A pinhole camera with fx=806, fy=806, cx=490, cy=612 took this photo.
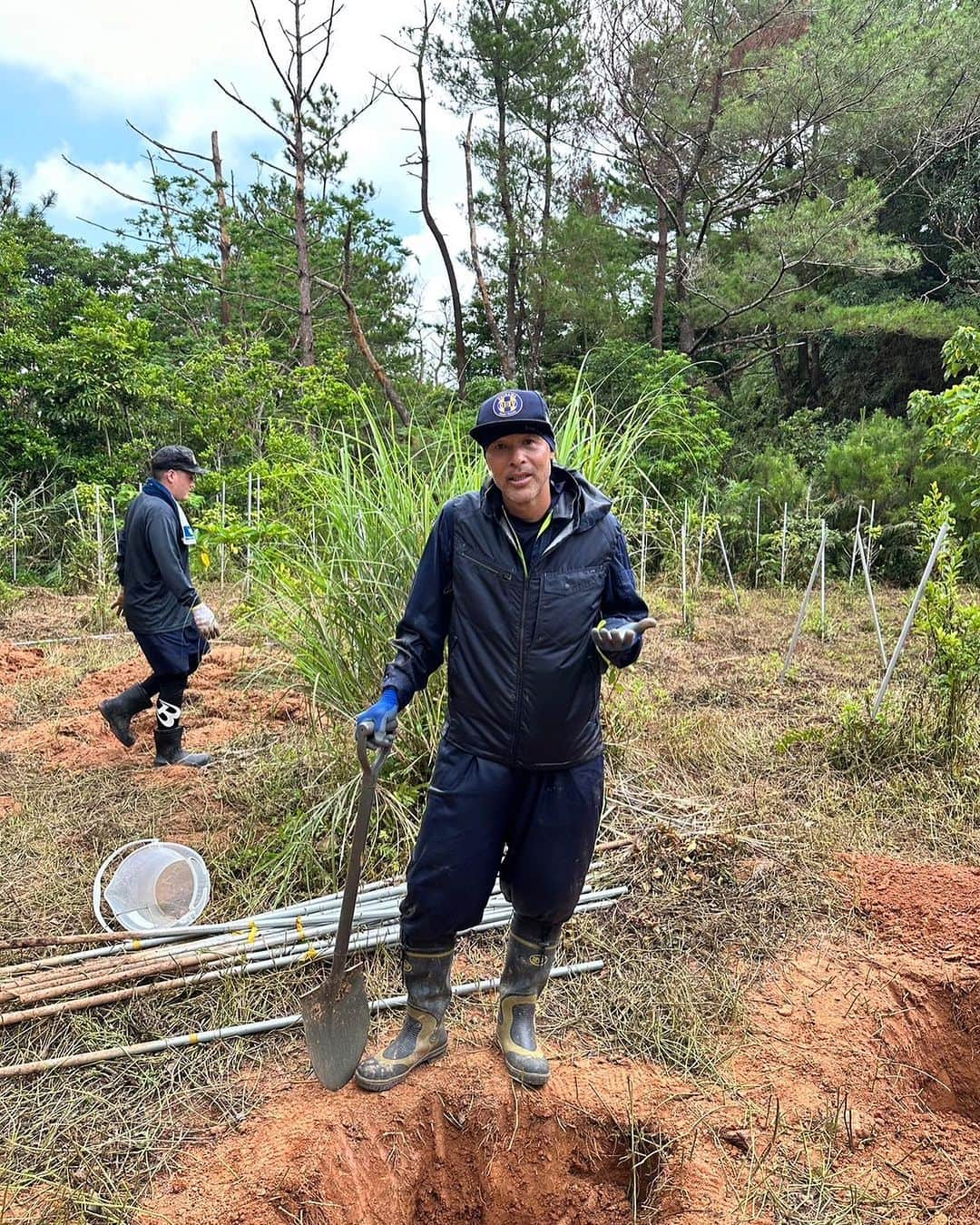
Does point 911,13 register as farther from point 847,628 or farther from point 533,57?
point 847,628

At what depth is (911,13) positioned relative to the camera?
1096 cm

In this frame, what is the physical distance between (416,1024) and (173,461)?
293 centimetres

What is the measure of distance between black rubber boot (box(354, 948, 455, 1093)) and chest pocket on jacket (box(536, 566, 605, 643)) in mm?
912

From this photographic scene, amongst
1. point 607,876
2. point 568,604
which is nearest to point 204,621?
point 607,876

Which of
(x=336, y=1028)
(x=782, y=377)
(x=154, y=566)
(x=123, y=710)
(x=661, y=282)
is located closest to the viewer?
(x=336, y=1028)

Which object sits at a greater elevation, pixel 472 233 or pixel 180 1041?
pixel 472 233

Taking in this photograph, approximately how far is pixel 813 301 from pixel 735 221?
140 inches

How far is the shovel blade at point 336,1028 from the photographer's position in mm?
2064

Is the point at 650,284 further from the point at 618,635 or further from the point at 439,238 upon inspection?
the point at 618,635

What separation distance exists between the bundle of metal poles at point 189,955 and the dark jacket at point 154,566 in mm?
1782

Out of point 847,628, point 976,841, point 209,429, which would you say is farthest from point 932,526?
point 209,429

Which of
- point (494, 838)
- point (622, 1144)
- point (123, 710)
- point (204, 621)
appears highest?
point (204, 621)

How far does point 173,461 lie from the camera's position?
398cm

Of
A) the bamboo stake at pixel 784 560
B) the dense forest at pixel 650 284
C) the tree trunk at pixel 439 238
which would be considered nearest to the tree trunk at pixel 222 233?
the dense forest at pixel 650 284
